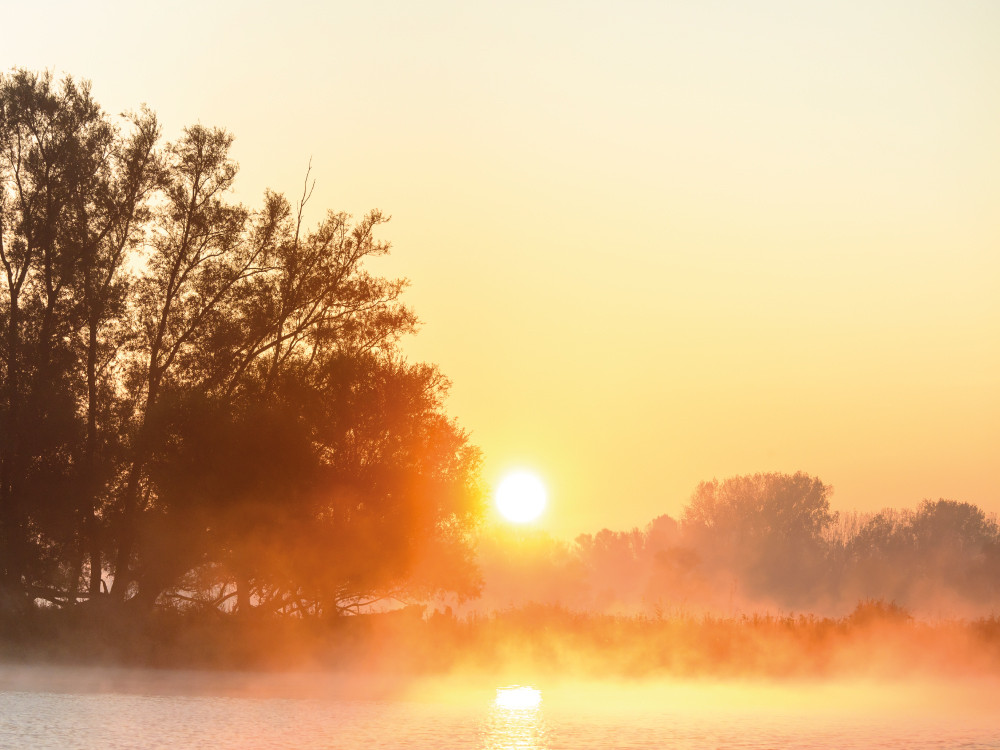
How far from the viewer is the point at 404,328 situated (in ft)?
113

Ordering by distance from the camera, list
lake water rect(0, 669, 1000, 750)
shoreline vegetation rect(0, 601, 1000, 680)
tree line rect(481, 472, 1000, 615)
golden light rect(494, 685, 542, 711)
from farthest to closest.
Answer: tree line rect(481, 472, 1000, 615)
shoreline vegetation rect(0, 601, 1000, 680)
golden light rect(494, 685, 542, 711)
lake water rect(0, 669, 1000, 750)

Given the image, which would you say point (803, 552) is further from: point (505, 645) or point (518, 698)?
point (518, 698)

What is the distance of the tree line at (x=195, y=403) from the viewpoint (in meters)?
30.4

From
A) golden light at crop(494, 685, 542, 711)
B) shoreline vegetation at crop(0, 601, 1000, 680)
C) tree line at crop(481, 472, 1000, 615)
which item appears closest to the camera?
golden light at crop(494, 685, 542, 711)

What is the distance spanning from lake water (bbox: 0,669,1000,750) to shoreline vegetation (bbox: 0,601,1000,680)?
220 cm

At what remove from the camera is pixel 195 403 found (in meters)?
30.8

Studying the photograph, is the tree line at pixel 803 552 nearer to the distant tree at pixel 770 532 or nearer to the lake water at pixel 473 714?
the distant tree at pixel 770 532

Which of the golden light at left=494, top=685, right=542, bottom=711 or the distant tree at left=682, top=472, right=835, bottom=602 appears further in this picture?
the distant tree at left=682, top=472, right=835, bottom=602

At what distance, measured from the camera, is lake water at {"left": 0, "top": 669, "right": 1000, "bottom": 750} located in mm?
15297

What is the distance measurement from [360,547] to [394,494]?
1693 millimetres

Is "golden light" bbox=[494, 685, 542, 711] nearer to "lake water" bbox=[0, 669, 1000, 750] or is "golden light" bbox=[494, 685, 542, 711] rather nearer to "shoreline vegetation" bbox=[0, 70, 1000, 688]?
"lake water" bbox=[0, 669, 1000, 750]

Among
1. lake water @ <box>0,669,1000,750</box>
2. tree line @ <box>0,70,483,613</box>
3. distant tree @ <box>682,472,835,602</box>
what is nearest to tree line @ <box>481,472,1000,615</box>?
distant tree @ <box>682,472,835,602</box>

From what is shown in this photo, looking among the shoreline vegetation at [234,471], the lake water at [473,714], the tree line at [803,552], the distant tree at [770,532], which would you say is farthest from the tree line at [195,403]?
the distant tree at [770,532]

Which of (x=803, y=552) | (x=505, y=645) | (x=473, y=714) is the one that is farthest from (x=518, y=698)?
(x=803, y=552)
